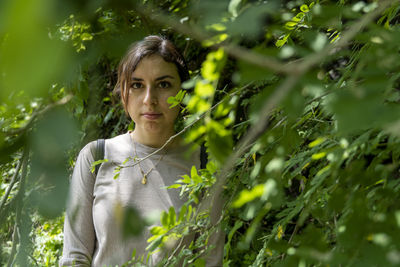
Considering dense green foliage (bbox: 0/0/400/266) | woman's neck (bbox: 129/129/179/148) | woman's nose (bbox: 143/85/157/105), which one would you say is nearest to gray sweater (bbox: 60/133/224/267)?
woman's neck (bbox: 129/129/179/148)

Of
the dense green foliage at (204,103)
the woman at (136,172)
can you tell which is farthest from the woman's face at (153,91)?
the dense green foliage at (204,103)

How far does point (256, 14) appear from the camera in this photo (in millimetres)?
498

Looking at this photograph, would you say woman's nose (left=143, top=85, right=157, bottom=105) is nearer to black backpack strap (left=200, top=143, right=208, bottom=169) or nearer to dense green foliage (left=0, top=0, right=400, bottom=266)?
black backpack strap (left=200, top=143, right=208, bottom=169)

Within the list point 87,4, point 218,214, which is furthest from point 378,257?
point 218,214

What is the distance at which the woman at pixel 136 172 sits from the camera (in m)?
1.97

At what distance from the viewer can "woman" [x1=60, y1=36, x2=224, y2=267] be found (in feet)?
6.48

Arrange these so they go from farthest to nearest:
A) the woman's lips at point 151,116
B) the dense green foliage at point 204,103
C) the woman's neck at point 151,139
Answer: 1. the woman's neck at point 151,139
2. the woman's lips at point 151,116
3. the dense green foliage at point 204,103

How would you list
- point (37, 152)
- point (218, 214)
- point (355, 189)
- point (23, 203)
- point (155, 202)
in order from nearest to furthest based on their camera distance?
point (37, 152), point (23, 203), point (355, 189), point (218, 214), point (155, 202)

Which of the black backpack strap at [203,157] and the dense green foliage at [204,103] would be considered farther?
the black backpack strap at [203,157]

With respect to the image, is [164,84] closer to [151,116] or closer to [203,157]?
[151,116]

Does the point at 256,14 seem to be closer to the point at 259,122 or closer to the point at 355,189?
the point at 259,122

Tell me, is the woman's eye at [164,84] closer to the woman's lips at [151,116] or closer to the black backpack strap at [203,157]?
the woman's lips at [151,116]

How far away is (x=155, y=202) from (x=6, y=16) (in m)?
1.73

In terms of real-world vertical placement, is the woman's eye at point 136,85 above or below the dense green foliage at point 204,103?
below
